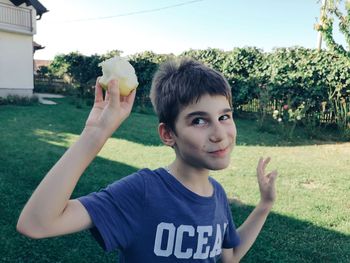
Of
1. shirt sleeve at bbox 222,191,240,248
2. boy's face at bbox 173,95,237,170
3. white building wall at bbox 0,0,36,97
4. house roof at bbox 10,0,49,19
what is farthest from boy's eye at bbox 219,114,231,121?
house roof at bbox 10,0,49,19

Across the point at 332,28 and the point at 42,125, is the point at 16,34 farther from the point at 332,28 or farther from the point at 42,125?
the point at 332,28

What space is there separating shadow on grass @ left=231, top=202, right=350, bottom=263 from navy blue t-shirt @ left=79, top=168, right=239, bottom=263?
214cm

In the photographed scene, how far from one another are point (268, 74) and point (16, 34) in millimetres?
13417

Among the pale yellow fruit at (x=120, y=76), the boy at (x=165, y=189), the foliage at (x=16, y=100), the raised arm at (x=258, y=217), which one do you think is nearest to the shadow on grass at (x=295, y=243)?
the raised arm at (x=258, y=217)

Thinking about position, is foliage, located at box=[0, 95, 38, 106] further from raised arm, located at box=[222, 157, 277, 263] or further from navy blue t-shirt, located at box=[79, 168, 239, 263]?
navy blue t-shirt, located at box=[79, 168, 239, 263]

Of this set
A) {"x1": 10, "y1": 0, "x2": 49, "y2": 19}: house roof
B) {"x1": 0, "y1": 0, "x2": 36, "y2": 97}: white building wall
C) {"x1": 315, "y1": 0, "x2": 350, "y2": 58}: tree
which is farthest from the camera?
{"x1": 10, "y1": 0, "x2": 49, "y2": 19}: house roof

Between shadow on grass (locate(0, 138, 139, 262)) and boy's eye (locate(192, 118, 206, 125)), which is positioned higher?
boy's eye (locate(192, 118, 206, 125))

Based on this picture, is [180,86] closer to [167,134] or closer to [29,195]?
[167,134]

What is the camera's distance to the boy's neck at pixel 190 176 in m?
1.42

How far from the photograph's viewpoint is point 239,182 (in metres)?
5.69

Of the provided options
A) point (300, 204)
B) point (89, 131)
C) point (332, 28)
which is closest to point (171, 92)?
point (89, 131)

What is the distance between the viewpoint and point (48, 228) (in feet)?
3.14

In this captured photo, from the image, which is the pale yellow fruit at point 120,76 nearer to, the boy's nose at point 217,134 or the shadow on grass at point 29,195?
the boy's nose at point 217,134

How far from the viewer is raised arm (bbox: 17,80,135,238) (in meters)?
0.94
